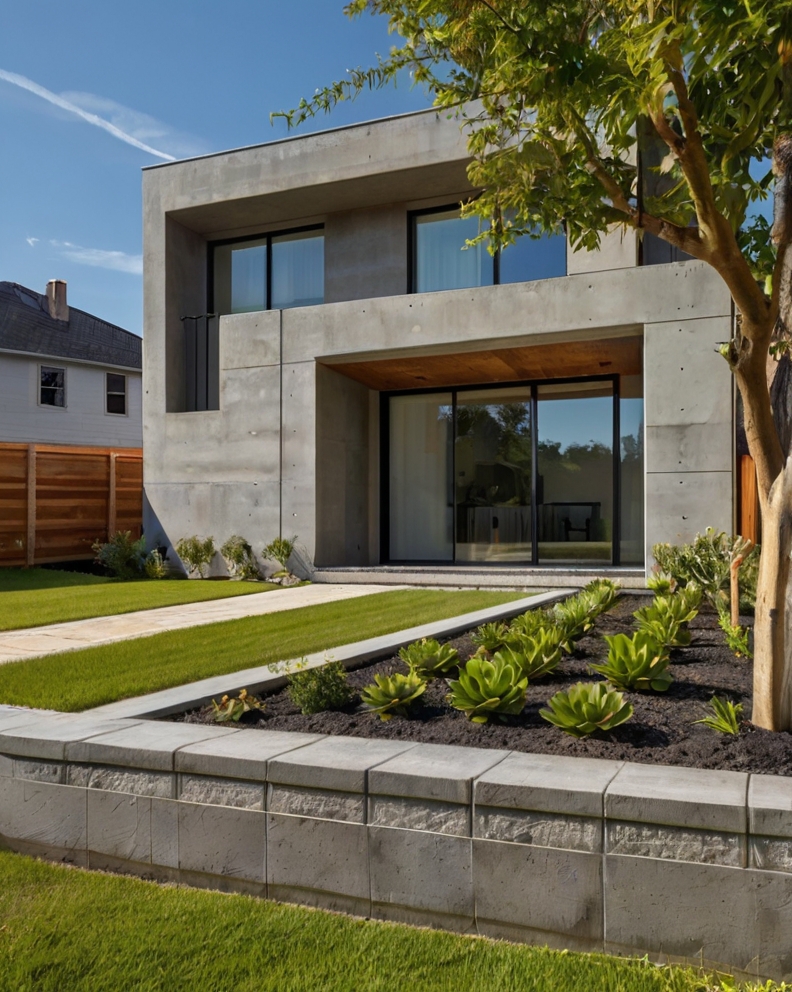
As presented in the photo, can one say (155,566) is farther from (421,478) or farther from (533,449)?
(533,449)

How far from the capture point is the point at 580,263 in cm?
1228

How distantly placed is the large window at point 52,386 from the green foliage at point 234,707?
75.2 feet

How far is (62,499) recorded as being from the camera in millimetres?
15492

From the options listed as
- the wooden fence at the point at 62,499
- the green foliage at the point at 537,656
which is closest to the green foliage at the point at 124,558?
the wooden fence at the point at 62,499

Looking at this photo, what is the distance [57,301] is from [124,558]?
52.2ft

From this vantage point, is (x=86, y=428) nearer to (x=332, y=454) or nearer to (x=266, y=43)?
(x=332, y=454)

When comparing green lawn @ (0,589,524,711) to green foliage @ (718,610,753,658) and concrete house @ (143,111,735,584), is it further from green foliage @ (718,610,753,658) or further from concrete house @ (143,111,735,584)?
concrete house @ (143,111,735,584)

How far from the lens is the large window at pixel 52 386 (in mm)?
24797

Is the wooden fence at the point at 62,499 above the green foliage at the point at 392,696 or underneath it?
above

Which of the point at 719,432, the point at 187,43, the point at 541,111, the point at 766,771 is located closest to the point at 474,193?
the point at 187,43

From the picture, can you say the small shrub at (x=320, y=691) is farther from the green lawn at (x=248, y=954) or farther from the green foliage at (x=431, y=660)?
the green lawn at (x=248, y=954)

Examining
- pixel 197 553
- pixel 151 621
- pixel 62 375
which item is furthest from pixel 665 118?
pixel 62 375

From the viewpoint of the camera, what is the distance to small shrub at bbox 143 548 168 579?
14.3 m

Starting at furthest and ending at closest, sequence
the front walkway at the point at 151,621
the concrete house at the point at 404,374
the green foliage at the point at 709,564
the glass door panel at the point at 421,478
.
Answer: the glass door panel at the point at 421,478 < the concrete house at the point at 404,374 < the green foliage at the point at 709,564 < the front walkway at the point at 151,621
